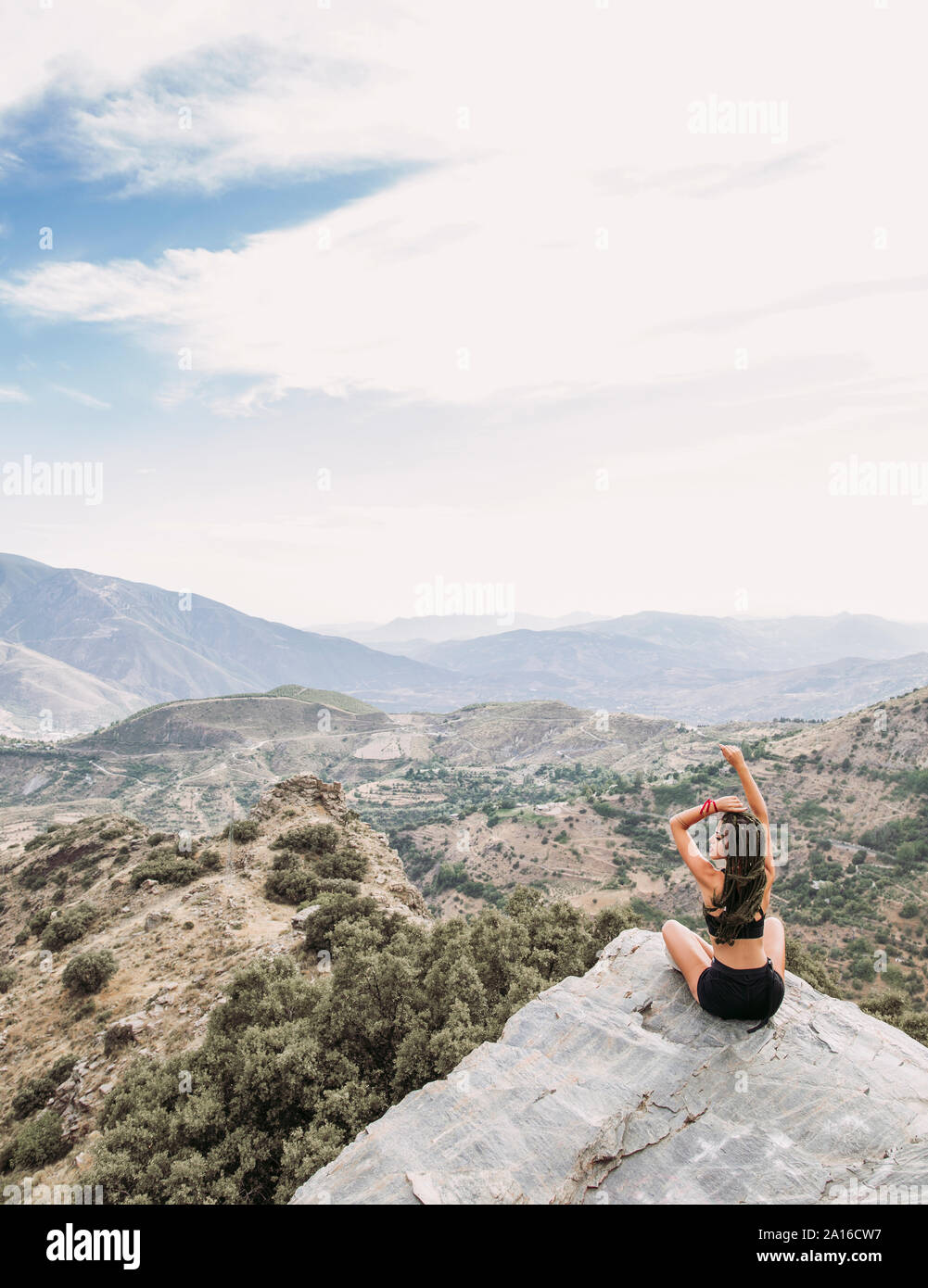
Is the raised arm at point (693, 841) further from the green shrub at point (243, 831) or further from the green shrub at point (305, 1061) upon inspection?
the green shrub at point (243, 831)

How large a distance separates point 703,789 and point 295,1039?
81452 millimetres

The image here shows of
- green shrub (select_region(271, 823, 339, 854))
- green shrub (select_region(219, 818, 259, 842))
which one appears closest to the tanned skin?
green shrub (select_region(271, 823, 339, 854))

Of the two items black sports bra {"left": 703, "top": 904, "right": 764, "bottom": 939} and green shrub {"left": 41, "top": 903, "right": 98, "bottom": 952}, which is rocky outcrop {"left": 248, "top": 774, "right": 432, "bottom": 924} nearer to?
green shrub {"left": 41, "top": 903, "right": 98, "bottom": 952}

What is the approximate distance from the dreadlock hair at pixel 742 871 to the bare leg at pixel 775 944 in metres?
0.99

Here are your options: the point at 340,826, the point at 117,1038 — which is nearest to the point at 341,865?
the point at 340,826

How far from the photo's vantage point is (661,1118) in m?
5.97

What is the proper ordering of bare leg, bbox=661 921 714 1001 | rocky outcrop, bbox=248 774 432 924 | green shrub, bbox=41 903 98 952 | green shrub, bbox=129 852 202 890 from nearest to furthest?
bare leg, bbox=661 921 714 1001 < green shrub, bbox=41 903 98 952 < rocky outcrop, bbox=248 774 432 924 < green shrub, bbox=129 852 202 890

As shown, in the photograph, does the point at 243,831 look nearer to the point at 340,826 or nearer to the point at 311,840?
the point at 311,840

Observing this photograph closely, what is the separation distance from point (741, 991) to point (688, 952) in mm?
968

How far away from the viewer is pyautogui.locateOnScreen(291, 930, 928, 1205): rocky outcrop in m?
5.24

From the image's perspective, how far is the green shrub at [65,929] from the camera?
68.8ft

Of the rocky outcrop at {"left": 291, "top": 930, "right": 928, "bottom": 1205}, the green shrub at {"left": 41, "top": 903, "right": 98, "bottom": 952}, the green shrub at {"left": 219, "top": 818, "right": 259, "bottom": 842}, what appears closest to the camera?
the rocky outcrop at {"left": 291, "top": 930, "right": 928, "bottom": 1205}

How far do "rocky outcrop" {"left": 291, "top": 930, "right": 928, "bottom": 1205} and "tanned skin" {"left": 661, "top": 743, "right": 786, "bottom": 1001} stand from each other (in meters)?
0.56

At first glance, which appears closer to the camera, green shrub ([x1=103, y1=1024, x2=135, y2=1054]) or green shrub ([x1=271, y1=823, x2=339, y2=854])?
green shrub ([x1=103, y1=1024, x2=135, y2=1054])
